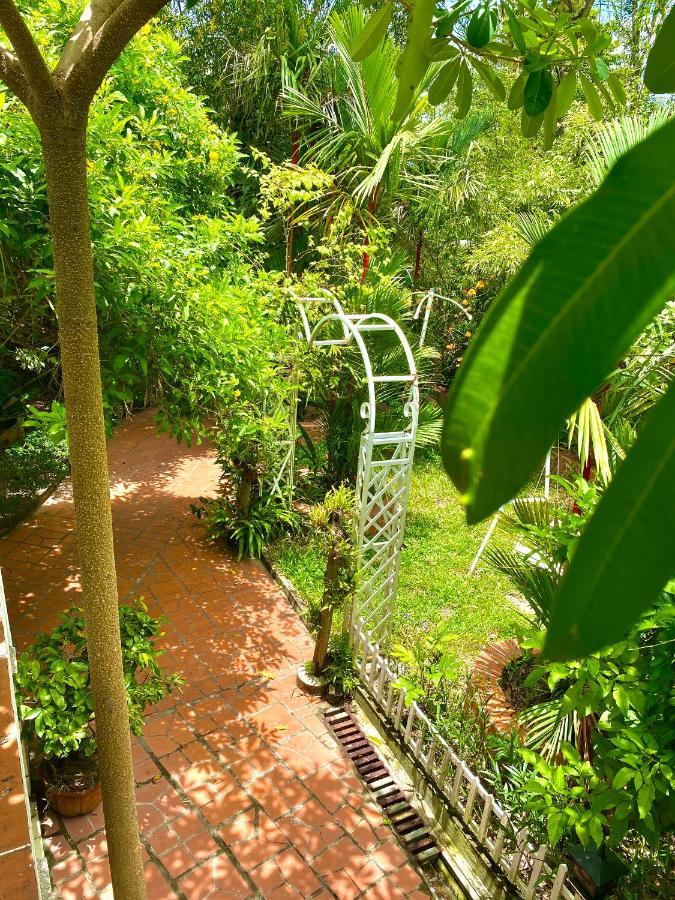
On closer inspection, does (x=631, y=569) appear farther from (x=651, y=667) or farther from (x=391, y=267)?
(x=391, y=267)

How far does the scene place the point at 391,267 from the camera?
726 cm

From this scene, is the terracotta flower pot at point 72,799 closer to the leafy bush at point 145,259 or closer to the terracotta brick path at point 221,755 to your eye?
the terracotta brick path at point 221,755

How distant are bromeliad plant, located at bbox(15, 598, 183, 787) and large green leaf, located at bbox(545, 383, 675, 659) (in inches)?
129

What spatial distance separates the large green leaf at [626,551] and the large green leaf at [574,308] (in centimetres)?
4

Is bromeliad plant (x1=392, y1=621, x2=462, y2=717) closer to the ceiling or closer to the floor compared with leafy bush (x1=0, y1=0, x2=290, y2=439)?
closer to the floor

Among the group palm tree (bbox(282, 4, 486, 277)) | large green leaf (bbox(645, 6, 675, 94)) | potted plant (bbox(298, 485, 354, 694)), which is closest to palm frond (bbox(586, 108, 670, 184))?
potted plant (bbox(298, 485, 354, 694))

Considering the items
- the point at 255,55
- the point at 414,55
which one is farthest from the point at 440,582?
A: the point at 255,55

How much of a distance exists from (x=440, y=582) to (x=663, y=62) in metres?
5.94

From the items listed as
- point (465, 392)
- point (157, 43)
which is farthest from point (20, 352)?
point (465, 392)

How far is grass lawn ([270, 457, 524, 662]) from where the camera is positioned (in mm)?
5480

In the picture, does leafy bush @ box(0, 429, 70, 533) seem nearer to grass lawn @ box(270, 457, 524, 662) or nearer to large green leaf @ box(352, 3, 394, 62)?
grass lawn @ box(270, 457, 524, 662)

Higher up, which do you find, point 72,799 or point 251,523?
point 251,523

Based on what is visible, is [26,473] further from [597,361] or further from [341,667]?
[597,361]

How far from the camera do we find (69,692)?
317 centimetres
